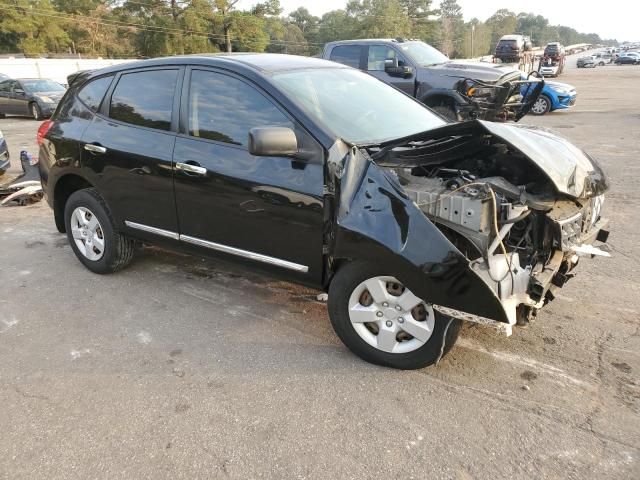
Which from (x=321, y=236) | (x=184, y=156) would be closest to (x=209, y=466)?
(x=321, y=236)

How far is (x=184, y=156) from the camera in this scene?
3727mm

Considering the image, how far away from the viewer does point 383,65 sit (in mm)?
11078

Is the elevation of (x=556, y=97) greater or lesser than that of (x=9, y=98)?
greater

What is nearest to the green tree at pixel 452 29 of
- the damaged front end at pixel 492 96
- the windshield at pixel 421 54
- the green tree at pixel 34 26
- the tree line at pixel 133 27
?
the tree line at pixel 133 27

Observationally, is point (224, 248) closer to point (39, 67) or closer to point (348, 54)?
A: point (348, 54)

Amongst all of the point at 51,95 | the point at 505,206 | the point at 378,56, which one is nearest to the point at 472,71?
the point at 378,56

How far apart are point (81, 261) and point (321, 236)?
274cm

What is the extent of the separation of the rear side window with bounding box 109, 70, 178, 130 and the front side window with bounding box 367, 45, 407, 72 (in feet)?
25.4

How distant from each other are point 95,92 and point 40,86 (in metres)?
16.7

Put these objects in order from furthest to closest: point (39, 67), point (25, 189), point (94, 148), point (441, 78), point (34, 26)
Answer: point (34, 26), point (39, 67), point (441, 78), point (25, 189), point (94, 148)

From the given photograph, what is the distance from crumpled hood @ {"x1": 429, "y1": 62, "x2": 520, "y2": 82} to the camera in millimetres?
10180

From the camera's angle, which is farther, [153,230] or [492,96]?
[492,96]

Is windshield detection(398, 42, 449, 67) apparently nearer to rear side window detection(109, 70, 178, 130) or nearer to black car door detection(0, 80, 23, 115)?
rear side window detection(109, 70, 178, 130)

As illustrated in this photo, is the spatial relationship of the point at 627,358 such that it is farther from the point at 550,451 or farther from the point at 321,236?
the point at 321,236
